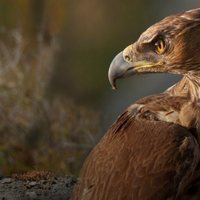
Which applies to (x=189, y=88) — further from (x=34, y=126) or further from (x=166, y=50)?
(x=34, y=126)

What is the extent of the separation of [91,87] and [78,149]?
15.2 feet

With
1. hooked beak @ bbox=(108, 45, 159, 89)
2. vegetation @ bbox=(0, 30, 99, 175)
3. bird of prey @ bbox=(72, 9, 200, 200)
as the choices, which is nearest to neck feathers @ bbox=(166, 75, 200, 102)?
bird of prey @ bbox=(72, 9, 200, 200)

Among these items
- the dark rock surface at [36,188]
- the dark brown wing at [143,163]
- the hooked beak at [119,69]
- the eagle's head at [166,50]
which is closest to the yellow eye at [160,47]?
the eagle's head at [166,50]

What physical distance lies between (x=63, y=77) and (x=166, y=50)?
9264mm

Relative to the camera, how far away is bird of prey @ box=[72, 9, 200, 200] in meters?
4.00

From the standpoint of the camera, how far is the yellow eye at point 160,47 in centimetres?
418

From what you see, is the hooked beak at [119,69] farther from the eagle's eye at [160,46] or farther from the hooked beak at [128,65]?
the eagle's eye at [160,46]

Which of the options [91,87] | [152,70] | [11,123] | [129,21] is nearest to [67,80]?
[91,87]

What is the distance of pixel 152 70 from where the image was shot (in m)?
4.37

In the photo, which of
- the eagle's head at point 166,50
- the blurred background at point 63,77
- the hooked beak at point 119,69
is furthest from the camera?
the blurred background at point 63,77

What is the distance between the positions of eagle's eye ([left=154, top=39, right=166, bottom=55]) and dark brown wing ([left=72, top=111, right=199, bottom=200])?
368mm

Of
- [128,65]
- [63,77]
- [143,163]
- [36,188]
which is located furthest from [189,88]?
[63,77]

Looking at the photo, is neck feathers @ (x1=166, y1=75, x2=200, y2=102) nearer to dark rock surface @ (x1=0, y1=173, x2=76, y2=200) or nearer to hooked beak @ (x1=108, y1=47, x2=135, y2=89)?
hooked beak @ (x1=108, y1=47, x2=135, y2=89)

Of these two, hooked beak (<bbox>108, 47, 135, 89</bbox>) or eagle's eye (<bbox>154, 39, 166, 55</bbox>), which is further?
hooked beak (<bbox>108, 47, 135, 89</bbox>)
